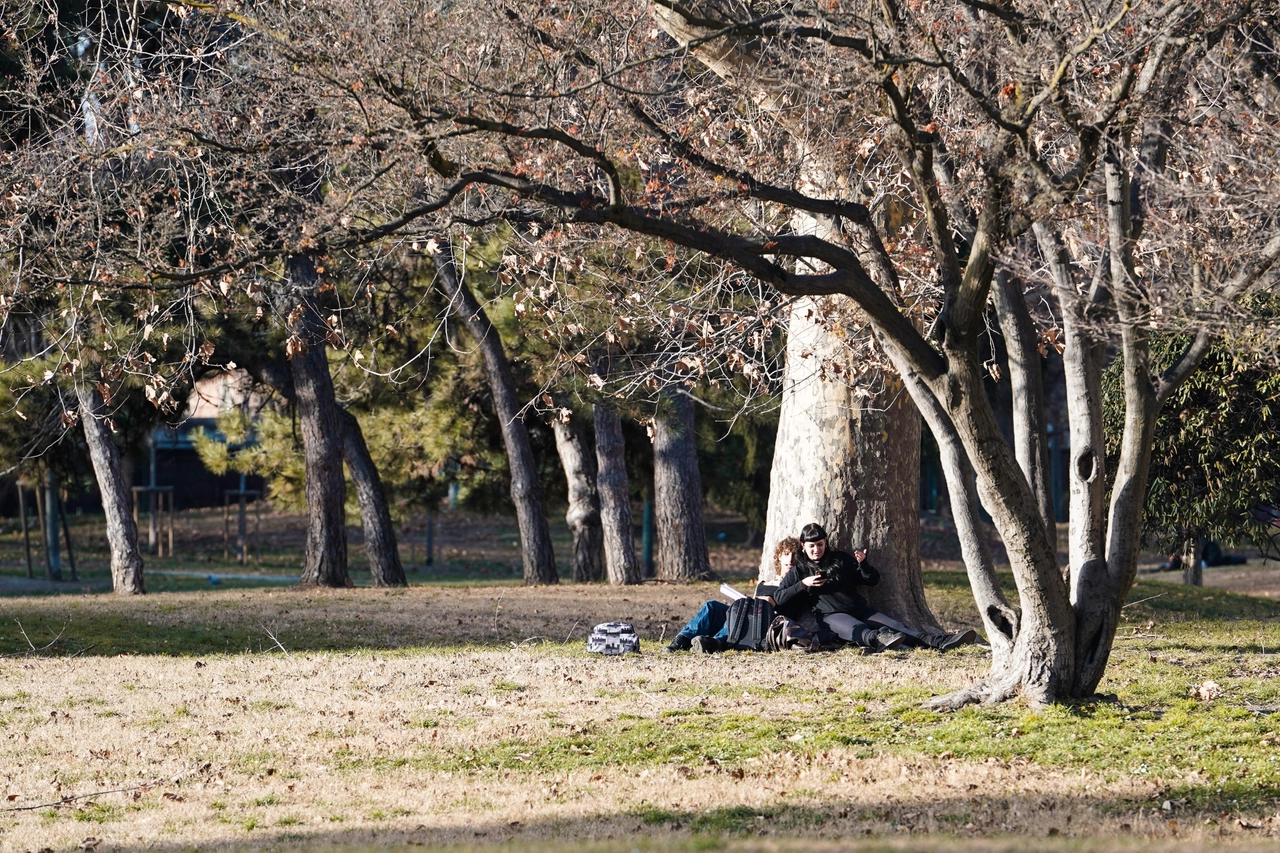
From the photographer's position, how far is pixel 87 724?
793 cm

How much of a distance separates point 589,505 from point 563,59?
11.1 metres

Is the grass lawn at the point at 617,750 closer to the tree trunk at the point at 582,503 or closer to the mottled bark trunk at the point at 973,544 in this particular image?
the mottled bark trunk at the point at 973,544

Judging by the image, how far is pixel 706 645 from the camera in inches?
403

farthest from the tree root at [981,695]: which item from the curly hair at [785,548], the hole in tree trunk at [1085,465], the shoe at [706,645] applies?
the curly hair at [785,548]

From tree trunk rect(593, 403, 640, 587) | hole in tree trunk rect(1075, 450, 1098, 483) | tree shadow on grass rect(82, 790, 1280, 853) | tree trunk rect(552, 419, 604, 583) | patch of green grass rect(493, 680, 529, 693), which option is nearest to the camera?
tree shadow on grass rect(82, 790, 1280, 853)

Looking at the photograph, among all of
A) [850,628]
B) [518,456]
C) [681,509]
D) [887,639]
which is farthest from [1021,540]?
[518,456]

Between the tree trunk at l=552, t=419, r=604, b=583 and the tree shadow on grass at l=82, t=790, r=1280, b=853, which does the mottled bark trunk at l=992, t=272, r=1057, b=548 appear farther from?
the tree trunk at l=552, t=419, r=604, b=583

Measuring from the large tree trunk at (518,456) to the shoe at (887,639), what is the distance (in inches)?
293

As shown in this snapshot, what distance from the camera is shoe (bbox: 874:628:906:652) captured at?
33.2ft

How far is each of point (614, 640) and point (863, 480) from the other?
247 centimetres

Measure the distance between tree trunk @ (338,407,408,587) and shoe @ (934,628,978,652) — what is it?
9.69 metres

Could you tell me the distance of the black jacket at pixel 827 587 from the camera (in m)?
10.3

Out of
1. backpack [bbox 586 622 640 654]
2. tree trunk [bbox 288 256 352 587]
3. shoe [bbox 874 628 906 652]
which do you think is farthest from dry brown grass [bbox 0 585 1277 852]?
tree trunk [bbox 288 256 352 587]

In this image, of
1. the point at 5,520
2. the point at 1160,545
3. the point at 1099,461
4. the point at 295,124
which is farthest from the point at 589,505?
the point at 5,520
